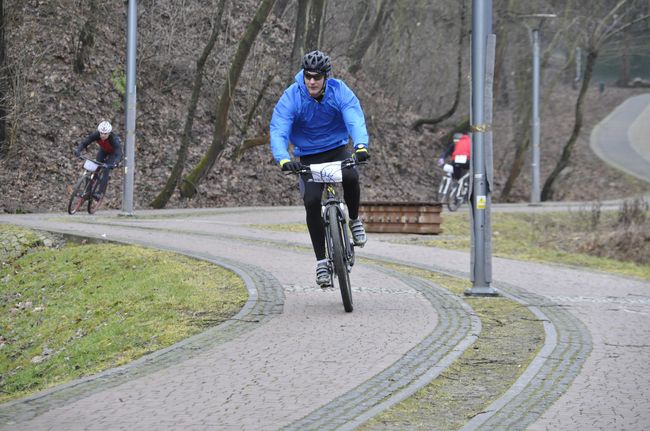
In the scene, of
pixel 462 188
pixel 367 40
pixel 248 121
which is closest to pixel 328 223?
pixel 462 188

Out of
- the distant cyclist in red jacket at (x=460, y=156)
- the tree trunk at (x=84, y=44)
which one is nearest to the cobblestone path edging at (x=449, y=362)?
the distant cyclist in red jacket at (x=460, y=156)

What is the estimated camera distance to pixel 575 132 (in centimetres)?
4125

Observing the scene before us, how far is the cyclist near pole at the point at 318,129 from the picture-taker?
374 inches

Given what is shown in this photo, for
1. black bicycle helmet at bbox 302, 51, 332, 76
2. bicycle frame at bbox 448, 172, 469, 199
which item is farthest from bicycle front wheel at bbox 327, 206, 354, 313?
bicycle frame at bbox 448, 172, 469, 199

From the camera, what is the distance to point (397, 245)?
18094 millimetres

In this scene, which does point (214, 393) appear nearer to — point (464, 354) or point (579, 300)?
point (464, 354)

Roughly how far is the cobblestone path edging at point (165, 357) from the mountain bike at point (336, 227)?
61 cm

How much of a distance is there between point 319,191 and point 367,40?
2979cm

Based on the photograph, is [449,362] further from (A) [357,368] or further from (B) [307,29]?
(B) [307,29]

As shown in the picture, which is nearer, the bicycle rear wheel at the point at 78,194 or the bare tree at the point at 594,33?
the bicycle rear wheel at the point at 78,194

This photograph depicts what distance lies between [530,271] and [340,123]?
5.78 m

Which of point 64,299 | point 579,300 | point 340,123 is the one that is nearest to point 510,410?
point 340,123

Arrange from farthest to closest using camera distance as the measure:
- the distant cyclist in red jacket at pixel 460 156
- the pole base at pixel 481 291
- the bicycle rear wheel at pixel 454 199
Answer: the bicycle rear wheel at pixel 454 199 → the distant cyclist in red jacket at pixel 460 156 → the pole base at pixel 481 291

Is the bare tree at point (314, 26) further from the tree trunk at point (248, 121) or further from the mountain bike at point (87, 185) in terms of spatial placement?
the mountain bike at point (87, 185)
